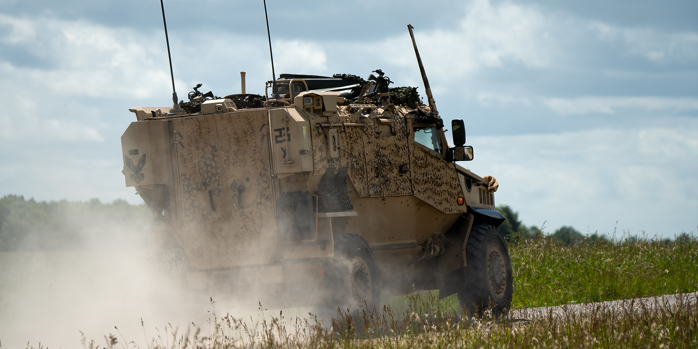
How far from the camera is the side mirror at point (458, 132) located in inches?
400

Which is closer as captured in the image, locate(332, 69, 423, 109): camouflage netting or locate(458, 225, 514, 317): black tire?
locate(332, 69, 423, 109): camouflage netting

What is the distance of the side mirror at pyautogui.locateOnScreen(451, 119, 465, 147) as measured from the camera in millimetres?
10156

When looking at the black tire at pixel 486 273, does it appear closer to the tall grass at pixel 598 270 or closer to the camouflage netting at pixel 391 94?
the tall grass at pixel 598 270

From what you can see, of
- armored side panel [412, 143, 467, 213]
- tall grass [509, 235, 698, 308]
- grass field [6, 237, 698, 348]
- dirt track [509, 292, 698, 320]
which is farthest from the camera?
tall grass [509, 235, 698, 308]

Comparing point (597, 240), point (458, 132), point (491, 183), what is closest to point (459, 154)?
point (458, 132)

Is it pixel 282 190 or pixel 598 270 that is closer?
pixel 282 190

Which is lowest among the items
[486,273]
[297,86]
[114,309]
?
[486,273]

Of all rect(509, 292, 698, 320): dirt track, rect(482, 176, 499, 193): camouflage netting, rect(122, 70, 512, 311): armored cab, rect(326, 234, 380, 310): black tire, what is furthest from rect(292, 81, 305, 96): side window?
rect(509, 292, 698, 320): dirt track

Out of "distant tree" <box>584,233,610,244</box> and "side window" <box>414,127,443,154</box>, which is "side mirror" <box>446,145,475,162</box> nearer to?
"side window" <box>414,127,443,154</box>

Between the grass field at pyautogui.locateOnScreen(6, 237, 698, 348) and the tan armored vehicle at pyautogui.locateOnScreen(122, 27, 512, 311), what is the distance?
0.50 metres

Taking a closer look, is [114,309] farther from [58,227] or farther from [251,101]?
[58,227]

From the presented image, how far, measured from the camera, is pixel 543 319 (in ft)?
22.7

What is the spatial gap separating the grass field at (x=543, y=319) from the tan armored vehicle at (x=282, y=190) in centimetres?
50

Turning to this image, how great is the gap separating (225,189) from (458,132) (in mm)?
3594
